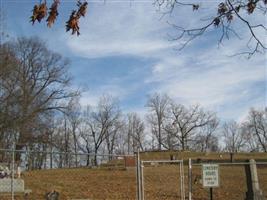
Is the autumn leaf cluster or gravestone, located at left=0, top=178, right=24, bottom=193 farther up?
the autumn leaf cluster

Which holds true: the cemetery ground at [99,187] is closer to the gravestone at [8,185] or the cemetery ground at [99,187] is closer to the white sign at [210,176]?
the gravestone at [8,185]

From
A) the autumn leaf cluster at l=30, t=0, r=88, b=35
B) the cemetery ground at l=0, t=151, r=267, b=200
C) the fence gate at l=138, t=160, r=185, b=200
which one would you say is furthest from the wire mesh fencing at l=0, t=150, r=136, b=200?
the autumn leaf cluster at l=30, t=0, r=88, b=35

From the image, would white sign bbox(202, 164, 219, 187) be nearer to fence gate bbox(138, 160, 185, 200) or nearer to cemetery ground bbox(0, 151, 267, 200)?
fence gate bbox(138, 160, 185, 200)

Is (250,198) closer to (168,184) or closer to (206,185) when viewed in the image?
(206,185)

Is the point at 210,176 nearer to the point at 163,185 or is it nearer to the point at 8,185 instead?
the point at 8,185

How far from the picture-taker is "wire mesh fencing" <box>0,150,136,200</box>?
1661 cm

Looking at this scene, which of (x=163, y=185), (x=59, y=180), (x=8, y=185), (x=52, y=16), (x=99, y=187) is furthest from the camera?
(x=163, y=185)

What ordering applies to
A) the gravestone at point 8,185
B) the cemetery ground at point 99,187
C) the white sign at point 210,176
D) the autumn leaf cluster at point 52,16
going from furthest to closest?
the cemetery ground at point 99,187 < the gravestone at point 8,185 < the white sign at point 210,176 < the autumn leaf cluster at point 52,16

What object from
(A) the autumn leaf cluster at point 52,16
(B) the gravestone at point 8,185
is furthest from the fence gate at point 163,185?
(A) the autumn leaf cluster at point 52,16

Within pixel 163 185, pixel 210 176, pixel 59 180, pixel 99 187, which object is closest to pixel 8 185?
pixel 59 180

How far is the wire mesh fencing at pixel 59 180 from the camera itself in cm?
1661

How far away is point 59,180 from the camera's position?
66.7 ft

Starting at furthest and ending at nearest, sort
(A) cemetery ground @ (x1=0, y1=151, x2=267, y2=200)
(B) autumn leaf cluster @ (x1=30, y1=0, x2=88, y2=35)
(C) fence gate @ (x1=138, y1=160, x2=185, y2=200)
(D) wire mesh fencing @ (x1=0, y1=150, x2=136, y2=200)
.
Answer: (A) cemetery ground @ (x1=0, y1=151, x2=267, y2=200) → (C) fence gate @ (x1=138, y1=160, x2=185, y2=200) → (D) wire mesh fencing @ (x1=0, y1=150, x2=136, y2=200) → (B) autumn leaf cluster @ (x1=30, y1=0, x2=88, y2=35)

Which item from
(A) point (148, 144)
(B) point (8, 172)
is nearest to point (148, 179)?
(B) point (8, 172)
